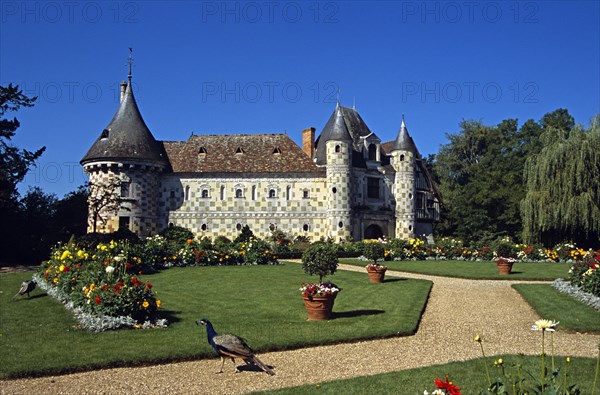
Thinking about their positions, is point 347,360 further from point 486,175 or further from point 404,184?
point 486,175

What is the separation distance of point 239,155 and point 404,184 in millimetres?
12490

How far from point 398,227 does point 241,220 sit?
38.4ft

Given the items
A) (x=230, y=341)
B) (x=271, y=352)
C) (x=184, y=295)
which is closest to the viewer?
(x=230, y=341)

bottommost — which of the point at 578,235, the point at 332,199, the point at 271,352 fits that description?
the point at 271,352

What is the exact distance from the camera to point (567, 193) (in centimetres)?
3072

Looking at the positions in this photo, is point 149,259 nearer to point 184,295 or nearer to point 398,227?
point 184,295

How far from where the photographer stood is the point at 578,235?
1232 inches

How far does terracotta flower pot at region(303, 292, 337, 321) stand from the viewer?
12.7m

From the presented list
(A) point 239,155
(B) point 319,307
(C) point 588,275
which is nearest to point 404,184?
(A) point 239,155

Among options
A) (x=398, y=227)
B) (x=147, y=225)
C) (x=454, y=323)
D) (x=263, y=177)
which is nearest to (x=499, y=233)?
(x=398, y=227)

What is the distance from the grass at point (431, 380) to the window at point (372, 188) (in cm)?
3337

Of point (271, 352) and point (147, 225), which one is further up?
point (147, 225)

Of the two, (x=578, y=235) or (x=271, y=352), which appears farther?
(x=578, y=235)

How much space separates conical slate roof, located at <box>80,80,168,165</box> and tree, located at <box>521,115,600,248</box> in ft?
79.7
